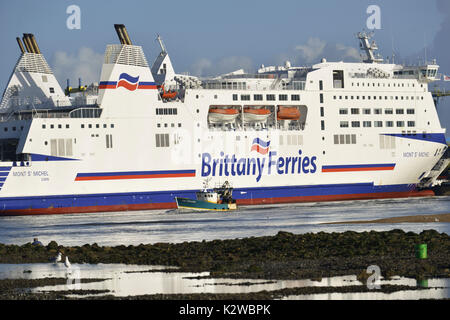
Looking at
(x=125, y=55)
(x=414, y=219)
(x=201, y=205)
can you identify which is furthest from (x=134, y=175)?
(x=414, y=219)

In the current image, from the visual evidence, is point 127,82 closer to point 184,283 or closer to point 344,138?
point 344,138

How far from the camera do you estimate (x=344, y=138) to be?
170 ft

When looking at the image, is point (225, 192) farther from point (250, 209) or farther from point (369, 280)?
point (369, 280)

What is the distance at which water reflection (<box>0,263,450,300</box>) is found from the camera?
17.1 metres

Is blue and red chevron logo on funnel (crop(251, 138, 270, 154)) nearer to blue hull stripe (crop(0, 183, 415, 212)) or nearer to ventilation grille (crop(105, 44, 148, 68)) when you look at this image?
blue hull stripe (crop(0, 183, 415, 212))

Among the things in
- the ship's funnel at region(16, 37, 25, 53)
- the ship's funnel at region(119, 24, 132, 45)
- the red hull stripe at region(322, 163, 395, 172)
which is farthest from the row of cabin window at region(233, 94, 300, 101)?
the ship's funnel at region(16, 37, 25, 53)

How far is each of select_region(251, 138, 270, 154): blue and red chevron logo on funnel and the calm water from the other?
3.48m

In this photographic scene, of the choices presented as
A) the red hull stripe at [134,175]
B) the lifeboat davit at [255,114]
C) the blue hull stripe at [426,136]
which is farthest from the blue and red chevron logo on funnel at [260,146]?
the blue hull stripe at [426,136]

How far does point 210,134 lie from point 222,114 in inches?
62.4

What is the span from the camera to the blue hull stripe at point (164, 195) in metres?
42.7

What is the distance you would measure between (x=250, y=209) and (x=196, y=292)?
29.6 meters

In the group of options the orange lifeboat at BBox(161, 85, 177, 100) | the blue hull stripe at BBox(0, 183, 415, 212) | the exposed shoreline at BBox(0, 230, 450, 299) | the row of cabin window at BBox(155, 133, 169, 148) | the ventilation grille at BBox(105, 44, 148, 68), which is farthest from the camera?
the orange lifeboat at BBox(161, 85, 177, 100)
